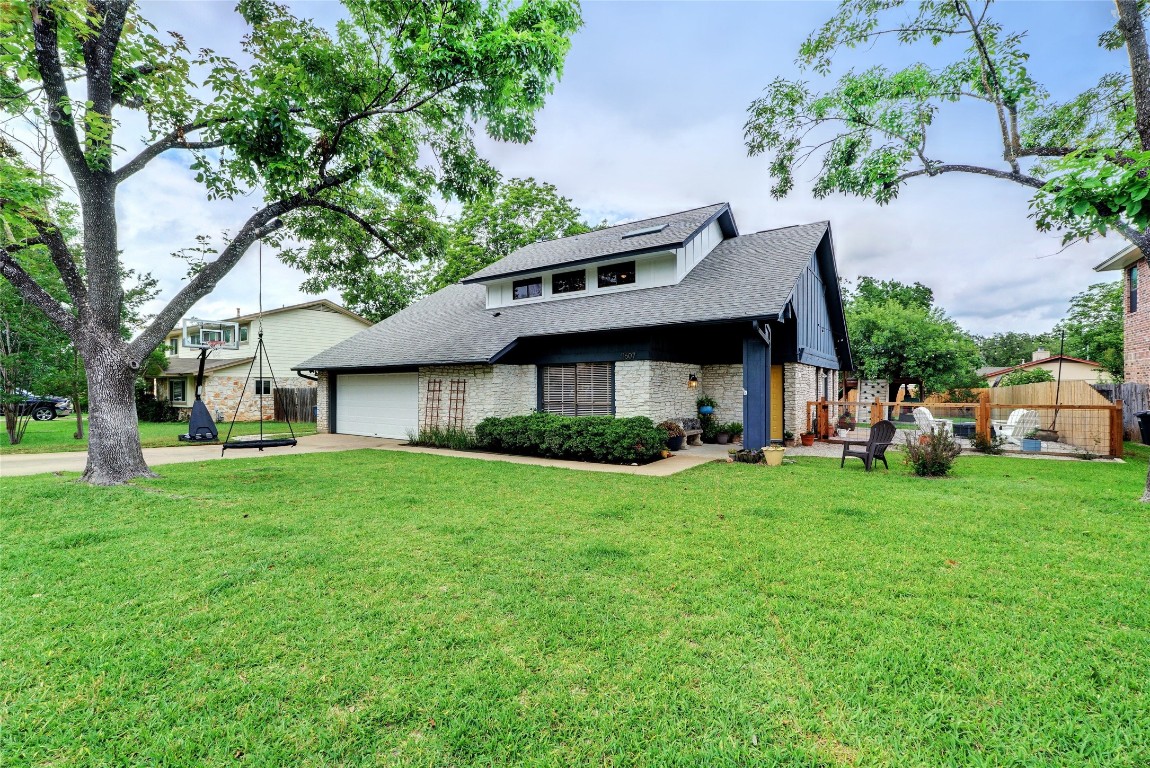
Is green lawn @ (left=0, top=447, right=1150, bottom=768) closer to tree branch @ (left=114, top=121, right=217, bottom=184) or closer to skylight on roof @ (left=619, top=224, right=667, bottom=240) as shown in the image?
tree branch @ (left=114, top=121, right=217, bottom=184)

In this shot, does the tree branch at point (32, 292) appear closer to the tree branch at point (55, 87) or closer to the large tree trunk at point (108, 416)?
the large tree trunk at point (108, 416)

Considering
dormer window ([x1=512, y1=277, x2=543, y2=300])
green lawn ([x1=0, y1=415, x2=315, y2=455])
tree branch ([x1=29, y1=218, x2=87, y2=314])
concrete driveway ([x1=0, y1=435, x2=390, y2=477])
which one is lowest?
concrete driveway ([x1=0, y1=435, x2=390, y2=477])

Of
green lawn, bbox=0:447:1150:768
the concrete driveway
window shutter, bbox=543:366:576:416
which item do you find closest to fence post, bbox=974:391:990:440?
green lawn, bbox=0:447:1150:768

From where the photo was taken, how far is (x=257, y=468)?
31.7 ft

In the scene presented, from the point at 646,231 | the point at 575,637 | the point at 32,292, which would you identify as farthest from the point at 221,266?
the point at 646,231

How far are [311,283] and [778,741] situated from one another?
1572 cm

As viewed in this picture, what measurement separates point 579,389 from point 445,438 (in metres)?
4.08

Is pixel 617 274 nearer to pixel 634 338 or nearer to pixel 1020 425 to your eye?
pixel 634 338

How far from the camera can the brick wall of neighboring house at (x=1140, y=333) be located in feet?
46.1

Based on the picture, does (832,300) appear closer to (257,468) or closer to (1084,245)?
(1084,245)

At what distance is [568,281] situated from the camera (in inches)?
559

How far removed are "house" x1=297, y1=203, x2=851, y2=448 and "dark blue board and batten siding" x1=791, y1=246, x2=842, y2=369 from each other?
8cm

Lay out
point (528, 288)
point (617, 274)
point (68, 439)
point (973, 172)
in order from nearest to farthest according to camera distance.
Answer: point (973, 172)
point (617, 274)
point (528, 288)
point (68, 439)

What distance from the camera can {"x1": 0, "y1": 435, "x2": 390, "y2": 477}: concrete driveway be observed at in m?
9.38
